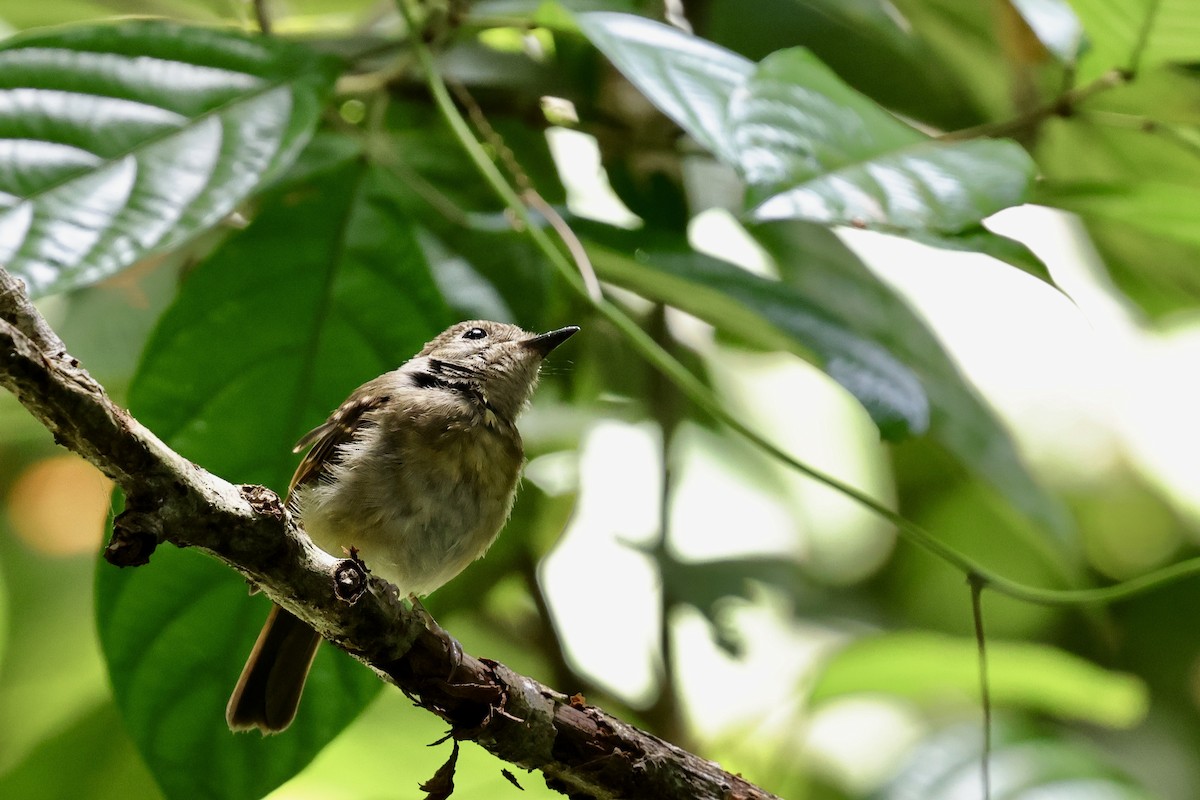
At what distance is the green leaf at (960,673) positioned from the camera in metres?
3.19

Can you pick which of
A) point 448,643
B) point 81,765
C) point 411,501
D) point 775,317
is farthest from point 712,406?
point 81,765

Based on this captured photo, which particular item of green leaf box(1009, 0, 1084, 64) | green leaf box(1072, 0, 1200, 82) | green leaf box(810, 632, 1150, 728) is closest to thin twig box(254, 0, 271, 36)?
green leaf box(1009, 0, 1084, 64)

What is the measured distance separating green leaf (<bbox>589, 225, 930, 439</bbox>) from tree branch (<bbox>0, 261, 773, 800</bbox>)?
30.0 inches

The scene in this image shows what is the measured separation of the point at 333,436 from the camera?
97.7 inches

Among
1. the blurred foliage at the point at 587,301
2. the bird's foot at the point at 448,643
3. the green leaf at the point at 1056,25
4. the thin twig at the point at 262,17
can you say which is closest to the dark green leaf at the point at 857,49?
the blurred foliage at the point at 587,301

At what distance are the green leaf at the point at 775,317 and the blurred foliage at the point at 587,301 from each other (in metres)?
0.01

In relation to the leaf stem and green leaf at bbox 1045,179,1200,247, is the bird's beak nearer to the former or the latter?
the leaf stem

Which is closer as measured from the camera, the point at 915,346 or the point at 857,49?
the point at 915,346

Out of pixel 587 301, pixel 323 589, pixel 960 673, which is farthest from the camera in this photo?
pixel 960 673

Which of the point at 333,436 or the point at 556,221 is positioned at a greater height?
the point at 556,221

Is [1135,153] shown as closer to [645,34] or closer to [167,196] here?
[645,34]

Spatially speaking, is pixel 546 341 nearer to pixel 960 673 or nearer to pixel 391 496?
pixel 391 496

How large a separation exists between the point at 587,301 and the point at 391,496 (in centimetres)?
73

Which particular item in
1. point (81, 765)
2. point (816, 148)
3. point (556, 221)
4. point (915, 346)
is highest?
point (816, 148)
